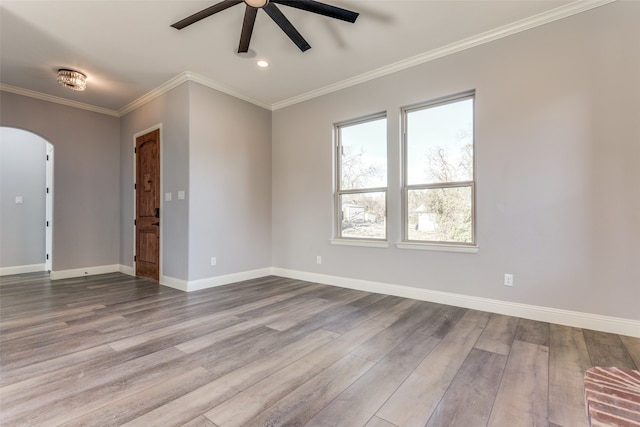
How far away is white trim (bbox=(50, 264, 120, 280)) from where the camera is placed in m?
4.56

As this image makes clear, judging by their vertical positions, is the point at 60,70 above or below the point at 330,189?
above

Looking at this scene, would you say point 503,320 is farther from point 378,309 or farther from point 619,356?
point 378,309

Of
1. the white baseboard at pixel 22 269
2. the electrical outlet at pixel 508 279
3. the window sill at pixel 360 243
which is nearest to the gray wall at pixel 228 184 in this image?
the window sill at pixel 360 243

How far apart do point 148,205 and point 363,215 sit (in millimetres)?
3380

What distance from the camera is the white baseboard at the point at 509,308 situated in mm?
2439

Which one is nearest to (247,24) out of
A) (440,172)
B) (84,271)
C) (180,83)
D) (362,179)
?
(180,83)

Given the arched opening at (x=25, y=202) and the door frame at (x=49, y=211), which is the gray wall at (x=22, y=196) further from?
the door frame at (x=49, y=211)

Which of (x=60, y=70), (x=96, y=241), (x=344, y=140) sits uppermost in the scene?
(x=60, y=70)

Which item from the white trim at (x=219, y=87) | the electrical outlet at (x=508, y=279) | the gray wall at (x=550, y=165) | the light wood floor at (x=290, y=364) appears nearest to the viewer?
the light wood floor at (x=290, y=364)

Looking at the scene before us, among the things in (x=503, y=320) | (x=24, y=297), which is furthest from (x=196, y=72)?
(x=503, y=320)

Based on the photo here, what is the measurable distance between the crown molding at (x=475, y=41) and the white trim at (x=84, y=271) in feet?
15.1

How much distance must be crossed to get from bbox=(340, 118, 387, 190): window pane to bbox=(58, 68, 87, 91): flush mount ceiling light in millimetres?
3478

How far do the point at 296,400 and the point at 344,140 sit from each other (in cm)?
344

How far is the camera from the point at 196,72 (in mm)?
3816
